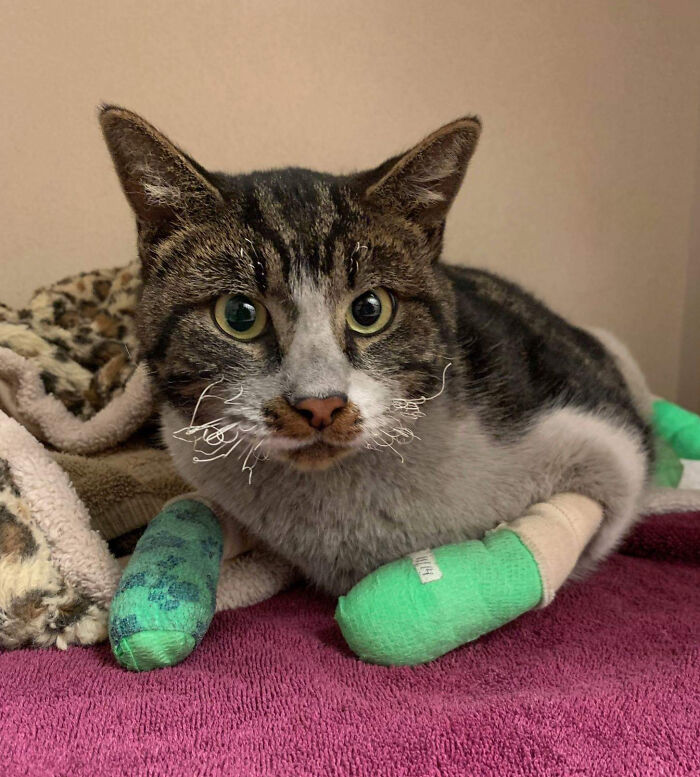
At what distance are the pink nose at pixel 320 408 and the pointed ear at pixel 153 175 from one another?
297 millimetres

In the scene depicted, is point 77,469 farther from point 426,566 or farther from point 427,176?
point 427,176

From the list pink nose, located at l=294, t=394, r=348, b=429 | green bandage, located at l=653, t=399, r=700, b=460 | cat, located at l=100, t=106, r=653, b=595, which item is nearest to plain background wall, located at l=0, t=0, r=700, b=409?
green bandage, located at l=653, t=399, r=700, b=460

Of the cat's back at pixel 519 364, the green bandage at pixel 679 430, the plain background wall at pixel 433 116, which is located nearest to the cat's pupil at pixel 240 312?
the cat's back at pixel 519 364

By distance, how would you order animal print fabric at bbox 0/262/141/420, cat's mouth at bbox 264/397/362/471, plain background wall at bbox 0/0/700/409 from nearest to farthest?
1. cat's mouth at bbox 264/397/362/471
2. animal print fabric at bbox 0/262/141/420
3. plain background wall at bbox 0/0/700/409

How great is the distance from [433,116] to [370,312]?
1192 millimetres

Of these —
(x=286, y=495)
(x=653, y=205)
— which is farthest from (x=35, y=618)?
(x=653, y=205)

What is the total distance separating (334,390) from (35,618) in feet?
1.64

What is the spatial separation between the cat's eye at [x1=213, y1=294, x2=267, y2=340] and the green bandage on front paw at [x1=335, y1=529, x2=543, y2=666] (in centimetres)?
35

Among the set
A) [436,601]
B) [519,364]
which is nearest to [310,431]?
[436,601]

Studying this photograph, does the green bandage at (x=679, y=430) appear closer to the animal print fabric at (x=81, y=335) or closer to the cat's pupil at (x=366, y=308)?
the cat's pupil at (x=366, y=308)

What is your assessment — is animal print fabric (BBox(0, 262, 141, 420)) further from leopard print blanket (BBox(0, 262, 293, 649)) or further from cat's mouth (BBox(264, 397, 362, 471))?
cat's mouth (BBox(264, 397, 362, 471))

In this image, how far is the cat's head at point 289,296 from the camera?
2.35 feet

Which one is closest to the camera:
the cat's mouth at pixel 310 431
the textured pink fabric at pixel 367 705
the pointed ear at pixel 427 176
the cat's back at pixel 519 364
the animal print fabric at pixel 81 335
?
the textured pink fabric at pixel 367 705

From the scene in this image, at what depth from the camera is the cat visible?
74cm
